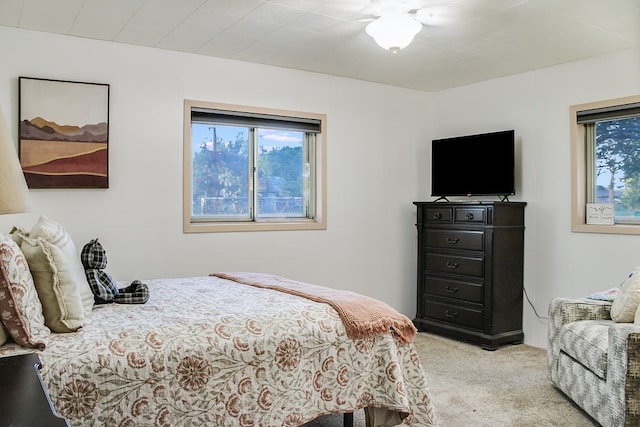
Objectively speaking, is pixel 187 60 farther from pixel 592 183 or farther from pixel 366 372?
pixel 592 183

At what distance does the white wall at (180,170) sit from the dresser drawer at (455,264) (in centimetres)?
39

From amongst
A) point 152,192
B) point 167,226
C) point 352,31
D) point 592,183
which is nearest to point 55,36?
point 152,192

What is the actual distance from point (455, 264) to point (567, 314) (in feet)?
4.58

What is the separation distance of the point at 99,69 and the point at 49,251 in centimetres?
194

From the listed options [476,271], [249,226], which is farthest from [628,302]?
[249,226]

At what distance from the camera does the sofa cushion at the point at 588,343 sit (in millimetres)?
2637

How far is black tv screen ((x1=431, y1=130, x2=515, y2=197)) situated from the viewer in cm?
439

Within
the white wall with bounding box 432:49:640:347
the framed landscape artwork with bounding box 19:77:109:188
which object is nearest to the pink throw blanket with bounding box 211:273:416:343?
the framed landscape artwork with bounding box 19:77:109:188

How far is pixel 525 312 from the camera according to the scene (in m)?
4.44

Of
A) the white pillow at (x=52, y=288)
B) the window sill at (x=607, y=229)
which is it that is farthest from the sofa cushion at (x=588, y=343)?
the white pillow at (x=52, y=288)

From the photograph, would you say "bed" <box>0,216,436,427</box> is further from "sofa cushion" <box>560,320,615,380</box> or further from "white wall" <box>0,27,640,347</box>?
"white wall" <box>0,27,640,347</box>

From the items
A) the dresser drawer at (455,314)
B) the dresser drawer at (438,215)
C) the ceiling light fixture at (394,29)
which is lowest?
the dresser drawer at (455,314)

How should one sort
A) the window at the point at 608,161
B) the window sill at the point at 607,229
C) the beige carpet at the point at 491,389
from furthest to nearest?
the window at the point at 608,161
the window sill at the point at 607,229
the beige carpet at the point at 491,389

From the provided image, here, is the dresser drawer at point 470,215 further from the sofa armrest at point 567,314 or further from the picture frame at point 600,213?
the sofa armrest at point 567,314
